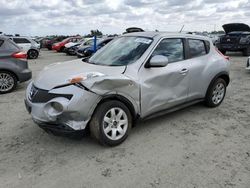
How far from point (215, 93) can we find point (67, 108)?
346 centimetres

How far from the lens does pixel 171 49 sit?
4762mm

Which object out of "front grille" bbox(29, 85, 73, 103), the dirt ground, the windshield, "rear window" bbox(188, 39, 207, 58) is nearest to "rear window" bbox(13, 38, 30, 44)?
the dirt ground

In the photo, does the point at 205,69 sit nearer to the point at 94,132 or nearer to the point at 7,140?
the point at 94,132

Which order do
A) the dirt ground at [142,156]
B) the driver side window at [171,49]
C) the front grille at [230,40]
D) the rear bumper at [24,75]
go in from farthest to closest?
the front grille at [230,40], the rear bumper at [24,75], the driver side window at [171,49], the dirt ground at [142,156]

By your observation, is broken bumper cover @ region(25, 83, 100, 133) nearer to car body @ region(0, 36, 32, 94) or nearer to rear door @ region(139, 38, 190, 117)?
A: rear door @ region(139, 38, 190, 117)

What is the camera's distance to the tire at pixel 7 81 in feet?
24.5

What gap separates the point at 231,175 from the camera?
3271 millimetres

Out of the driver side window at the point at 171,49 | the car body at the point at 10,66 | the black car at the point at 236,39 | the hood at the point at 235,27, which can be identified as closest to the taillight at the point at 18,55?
the car body at the point at 10,66

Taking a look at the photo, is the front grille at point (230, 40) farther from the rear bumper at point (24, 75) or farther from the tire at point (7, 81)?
the tire at point (7, 81)

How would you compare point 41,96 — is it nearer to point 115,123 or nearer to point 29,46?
point 115,123

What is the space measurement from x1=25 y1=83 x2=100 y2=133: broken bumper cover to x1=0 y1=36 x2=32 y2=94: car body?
4276 mm

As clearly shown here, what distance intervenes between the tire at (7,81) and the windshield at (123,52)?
3614mm

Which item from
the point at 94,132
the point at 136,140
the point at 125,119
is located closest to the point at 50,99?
the point at 94,132

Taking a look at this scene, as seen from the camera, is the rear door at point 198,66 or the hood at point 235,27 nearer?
the rear door at point 198,66
